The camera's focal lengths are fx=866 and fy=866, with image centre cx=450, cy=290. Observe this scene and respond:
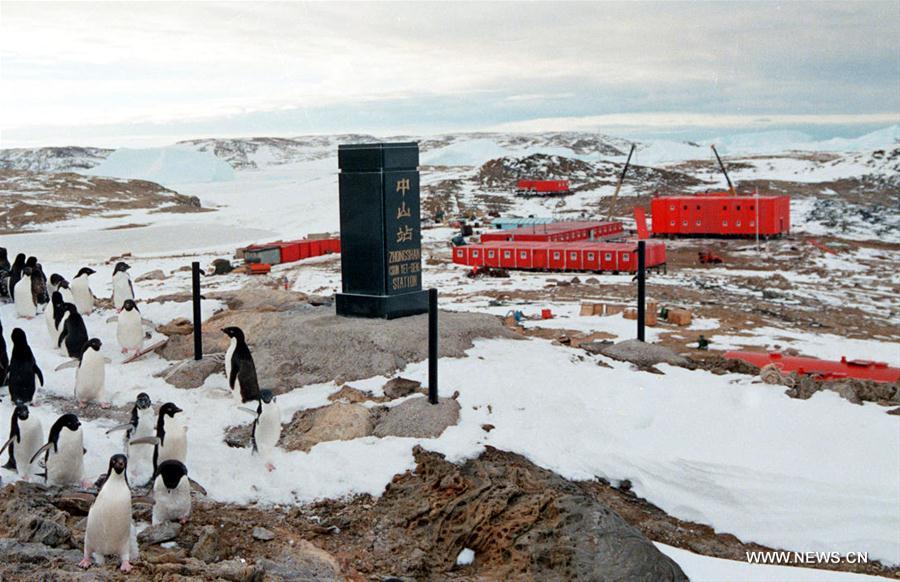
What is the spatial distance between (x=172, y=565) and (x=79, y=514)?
190 cm

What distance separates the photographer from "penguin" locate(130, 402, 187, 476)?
26.7ft

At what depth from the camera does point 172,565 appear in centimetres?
599

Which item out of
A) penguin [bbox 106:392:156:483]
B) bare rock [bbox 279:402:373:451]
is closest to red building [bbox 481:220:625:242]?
bare rock [bbox 279:402:373:451]

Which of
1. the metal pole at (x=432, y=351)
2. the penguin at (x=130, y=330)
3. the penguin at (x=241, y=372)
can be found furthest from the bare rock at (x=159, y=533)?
the penguin at (x=130, y=330)

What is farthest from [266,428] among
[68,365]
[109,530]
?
[68,365]

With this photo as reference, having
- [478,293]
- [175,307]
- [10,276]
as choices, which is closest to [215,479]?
[175,307]

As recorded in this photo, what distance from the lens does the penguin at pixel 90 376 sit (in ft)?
34.0

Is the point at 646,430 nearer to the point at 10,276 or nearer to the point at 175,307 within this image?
the point at 175,307

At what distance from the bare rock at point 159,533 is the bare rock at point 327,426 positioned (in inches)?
94.6

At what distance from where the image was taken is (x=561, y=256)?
33656 mm

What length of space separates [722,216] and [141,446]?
39716 mm

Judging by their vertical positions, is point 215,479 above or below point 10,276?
below

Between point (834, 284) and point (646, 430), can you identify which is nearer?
point (646, 430)

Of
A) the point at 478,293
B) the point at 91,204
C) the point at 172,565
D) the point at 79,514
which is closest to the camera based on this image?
the point at 172,565
